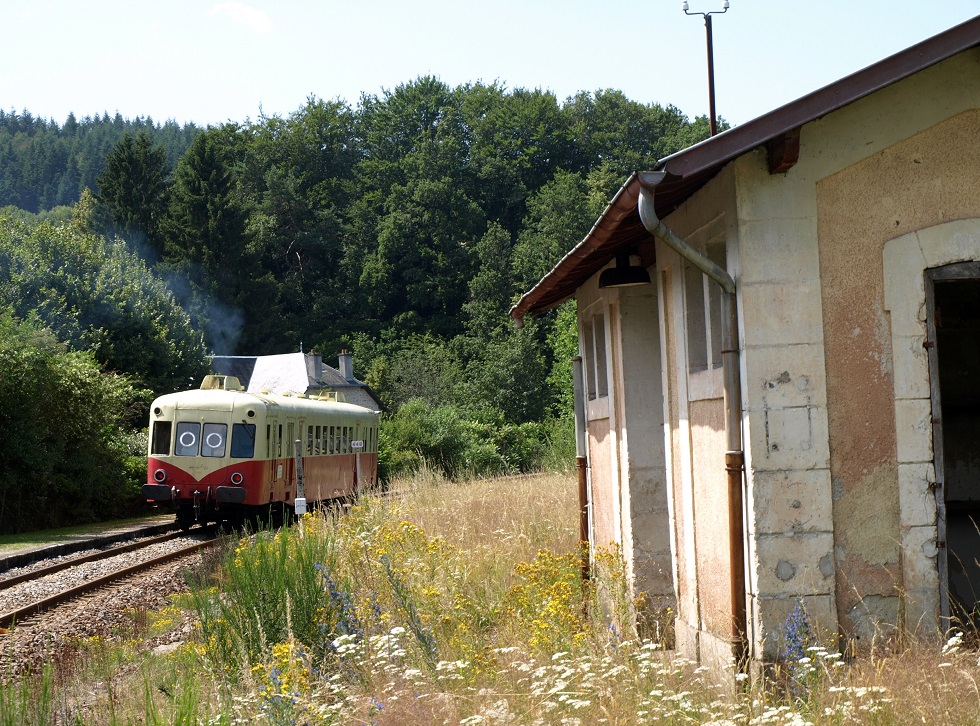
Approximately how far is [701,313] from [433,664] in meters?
2.78

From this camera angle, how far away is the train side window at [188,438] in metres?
21.9

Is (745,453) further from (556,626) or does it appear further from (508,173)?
(508,173)

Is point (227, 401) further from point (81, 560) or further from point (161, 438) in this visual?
point (81, 560)

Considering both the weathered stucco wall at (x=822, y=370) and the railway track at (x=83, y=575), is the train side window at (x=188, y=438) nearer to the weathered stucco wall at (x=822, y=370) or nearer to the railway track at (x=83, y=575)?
the railway track at (x=83, y=575)

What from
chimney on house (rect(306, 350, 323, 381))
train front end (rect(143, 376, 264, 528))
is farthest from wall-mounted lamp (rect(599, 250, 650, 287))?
chimney on house (rect(306, 350, 323, 381))

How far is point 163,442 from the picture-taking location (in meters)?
22.2

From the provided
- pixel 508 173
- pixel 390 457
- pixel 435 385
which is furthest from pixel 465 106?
pixel 390 457

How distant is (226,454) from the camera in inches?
842

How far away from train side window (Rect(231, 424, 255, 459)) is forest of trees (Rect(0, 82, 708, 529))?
2948 cm

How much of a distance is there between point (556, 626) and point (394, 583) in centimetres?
133

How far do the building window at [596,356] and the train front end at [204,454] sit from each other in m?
11.2

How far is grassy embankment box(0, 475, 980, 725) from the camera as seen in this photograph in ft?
17.0

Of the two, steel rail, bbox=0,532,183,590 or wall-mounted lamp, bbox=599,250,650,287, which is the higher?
wall-mounted lamp, bbox=599,250,650,287

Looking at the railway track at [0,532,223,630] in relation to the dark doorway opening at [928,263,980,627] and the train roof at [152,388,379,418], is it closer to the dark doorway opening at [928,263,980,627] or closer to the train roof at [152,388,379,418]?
the train roof at [152,388,379,418]
